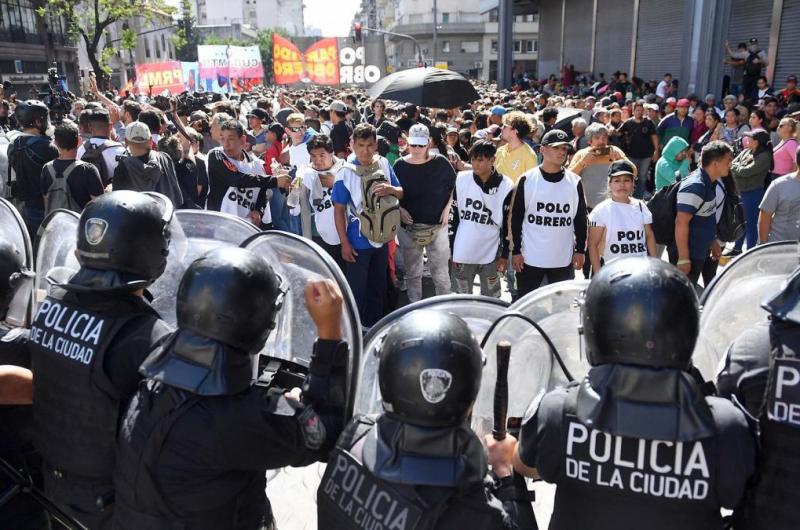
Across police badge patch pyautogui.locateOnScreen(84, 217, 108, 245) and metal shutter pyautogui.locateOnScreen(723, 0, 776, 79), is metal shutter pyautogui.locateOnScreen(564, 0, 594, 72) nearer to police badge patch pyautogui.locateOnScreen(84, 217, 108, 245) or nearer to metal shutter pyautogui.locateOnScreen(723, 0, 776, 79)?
metal shutter pyautogui.locateOnScreen(723, 0, 776, 79)

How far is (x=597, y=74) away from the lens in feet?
91.6

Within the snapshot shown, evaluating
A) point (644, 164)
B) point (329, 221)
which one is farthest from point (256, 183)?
point (644, 164)

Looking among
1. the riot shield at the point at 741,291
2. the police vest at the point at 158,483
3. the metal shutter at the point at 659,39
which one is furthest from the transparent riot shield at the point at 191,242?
the metal shutter at the point at 659,39

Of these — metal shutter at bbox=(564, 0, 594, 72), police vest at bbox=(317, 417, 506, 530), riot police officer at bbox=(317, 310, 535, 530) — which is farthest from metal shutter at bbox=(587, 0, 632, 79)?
police vest at bbox=(317, 417, 506, 530)

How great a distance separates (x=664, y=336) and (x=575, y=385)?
306 millimetres

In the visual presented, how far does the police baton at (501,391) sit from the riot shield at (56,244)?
97.5 inches

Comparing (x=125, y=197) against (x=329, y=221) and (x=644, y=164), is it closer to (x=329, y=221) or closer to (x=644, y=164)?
(x=329, y=221)

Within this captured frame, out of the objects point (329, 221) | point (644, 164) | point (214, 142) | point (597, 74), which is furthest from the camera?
point (597, 74)

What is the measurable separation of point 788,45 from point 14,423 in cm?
A: 1758

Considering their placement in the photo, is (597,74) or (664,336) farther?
(597,74)

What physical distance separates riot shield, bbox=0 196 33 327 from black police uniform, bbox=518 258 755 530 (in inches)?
86.5

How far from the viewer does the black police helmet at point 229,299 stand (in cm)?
184

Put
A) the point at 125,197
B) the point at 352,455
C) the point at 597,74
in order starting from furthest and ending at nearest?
1. the point at 597,74
2. the point at 125,197
3. the point at 352,455

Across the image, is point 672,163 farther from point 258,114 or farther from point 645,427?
point 258,114
